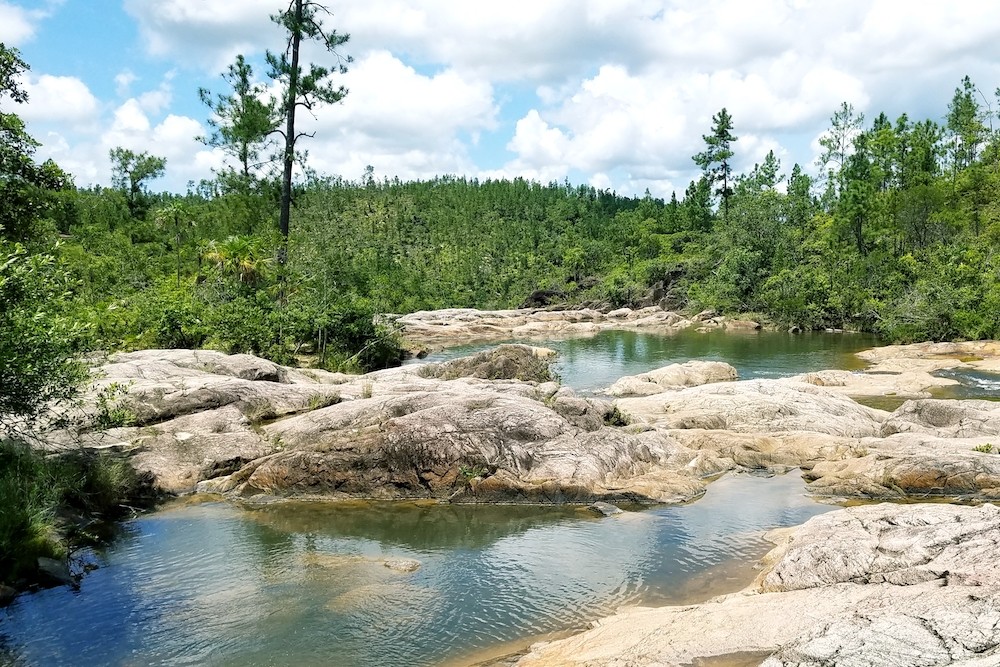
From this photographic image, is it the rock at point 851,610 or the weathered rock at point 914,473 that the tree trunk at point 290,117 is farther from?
the rock at point 851,610

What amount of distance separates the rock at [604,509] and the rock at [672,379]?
39.6 feet

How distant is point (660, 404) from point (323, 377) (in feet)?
37.9

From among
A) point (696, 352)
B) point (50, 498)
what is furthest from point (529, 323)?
point (50, 498)

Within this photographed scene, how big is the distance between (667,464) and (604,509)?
273 cm

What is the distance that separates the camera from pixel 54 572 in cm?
1080

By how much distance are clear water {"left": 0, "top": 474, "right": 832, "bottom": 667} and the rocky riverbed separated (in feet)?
2.84

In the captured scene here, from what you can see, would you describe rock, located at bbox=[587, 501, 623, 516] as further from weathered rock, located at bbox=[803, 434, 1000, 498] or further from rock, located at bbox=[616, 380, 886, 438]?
rock, located at bbox=[616, 380, 886, 438]

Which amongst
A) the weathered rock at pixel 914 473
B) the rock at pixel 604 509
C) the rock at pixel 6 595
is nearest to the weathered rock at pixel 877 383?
the weathered rock at pixel 914 473

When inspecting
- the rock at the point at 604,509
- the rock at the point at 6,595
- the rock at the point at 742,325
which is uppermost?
the rock at the point at 742,325

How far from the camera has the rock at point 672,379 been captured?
2661 centimetres

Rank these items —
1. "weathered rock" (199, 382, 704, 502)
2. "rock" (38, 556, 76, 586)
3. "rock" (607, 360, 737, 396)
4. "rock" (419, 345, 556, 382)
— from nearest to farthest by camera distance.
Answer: "rock" (38, 556, 76, 586), "weathered rock" (199, 382, 704, 502), "rock" (607, 360, 737, 396), "rock" (419, 345, 556, 382)

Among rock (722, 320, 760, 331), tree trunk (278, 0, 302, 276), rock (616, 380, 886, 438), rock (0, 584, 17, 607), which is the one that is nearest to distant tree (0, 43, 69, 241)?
rock (0, 584, 17, 607)

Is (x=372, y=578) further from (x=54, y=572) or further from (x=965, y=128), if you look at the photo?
(x=965, y=128)

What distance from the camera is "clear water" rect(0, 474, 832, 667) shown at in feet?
29.9
